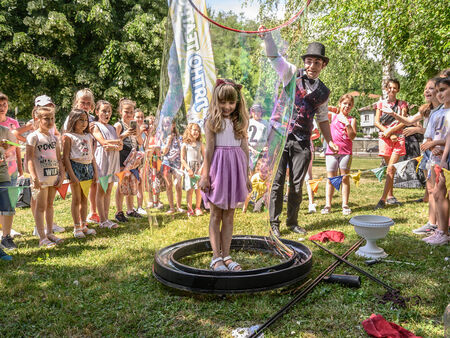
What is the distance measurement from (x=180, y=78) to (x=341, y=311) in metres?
2.28

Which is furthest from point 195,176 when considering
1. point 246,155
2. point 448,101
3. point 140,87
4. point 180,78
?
point 140,87

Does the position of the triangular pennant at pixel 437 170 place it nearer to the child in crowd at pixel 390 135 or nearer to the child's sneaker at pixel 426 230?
the child's sneaker at pixel 426 230

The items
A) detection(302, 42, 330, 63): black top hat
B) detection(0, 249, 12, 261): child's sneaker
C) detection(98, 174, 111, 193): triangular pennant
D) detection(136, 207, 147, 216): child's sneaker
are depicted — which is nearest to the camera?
detection(0, 249, 12, 261): child's sneaker

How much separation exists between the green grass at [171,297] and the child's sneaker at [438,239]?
4.3 inches

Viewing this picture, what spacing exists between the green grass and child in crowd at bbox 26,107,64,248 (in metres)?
0.35

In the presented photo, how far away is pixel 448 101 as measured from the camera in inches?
176

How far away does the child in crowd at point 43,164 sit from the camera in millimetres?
4500

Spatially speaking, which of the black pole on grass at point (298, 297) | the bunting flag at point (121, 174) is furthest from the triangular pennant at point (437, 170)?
the bunting flag at point (121, 174)

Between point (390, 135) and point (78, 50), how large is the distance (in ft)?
41.8

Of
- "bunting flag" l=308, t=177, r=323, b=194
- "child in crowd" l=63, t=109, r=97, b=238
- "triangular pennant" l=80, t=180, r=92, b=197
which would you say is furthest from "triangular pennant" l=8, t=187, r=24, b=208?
"bunting flag" l=308, t=177, r=323, b=194

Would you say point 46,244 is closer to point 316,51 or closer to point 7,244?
point 7,244

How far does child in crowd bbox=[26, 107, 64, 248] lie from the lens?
4500mm

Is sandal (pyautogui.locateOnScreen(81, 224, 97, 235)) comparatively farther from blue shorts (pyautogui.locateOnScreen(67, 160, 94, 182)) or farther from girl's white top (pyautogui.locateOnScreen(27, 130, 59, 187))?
girl's white top (pyautogui.locateOnScreen(27, 130, 59, 187))

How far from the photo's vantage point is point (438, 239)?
173 inches
